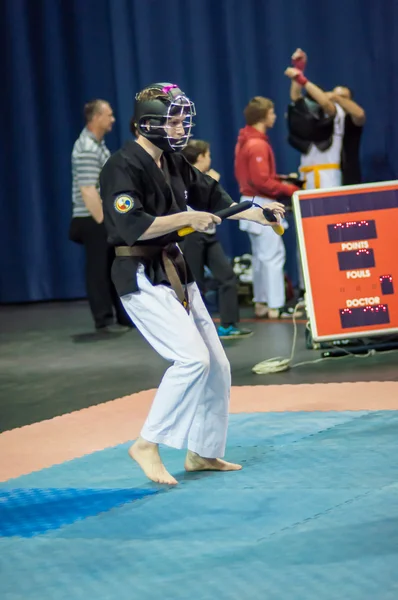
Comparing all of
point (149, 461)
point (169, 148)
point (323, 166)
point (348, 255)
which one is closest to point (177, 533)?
point (149, 461)

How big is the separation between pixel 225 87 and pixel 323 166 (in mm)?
2094

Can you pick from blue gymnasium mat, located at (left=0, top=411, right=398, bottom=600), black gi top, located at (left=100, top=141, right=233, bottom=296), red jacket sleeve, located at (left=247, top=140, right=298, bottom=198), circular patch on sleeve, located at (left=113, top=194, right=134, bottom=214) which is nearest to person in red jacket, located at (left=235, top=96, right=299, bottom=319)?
red jacket sleeve, located at (left=247, top=140, right=298, bottom=198)

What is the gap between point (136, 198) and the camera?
4.13m

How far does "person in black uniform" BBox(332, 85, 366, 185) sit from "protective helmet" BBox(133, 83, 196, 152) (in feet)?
16.9

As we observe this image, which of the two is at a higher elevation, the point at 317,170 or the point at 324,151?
the point at 324,151

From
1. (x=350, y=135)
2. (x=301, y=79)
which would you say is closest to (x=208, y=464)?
(x=301, y=79)

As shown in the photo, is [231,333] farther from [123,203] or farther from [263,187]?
[123,203]

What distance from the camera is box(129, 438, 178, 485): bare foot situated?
168 inches

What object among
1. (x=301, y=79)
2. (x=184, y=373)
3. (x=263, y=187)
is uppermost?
(x=301, y=79)

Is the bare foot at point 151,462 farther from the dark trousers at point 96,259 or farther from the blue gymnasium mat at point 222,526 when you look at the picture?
the dark trousers at point 96,259

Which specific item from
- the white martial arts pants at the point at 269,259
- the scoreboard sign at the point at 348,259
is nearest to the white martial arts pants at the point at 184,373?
the scoreboard sign at the point at 348,259

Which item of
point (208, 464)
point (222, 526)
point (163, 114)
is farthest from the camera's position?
point (208, 464)

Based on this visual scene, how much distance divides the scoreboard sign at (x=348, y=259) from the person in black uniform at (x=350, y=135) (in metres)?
2.41

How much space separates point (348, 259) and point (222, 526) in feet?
11.3
